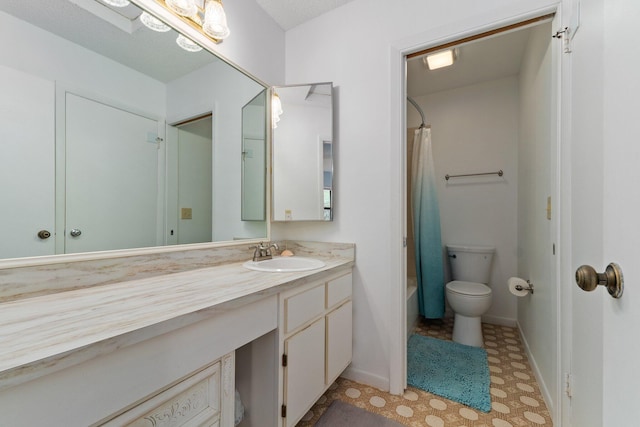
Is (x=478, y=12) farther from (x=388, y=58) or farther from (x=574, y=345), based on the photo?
(x=574, y=345)

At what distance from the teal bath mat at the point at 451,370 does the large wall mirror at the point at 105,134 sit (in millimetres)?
1498

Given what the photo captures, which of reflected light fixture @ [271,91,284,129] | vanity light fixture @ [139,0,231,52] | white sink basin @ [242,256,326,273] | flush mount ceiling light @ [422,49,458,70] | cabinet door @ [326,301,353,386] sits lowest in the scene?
cabinet door @ [326,301,353,386]

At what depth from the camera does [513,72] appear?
2.38 metres

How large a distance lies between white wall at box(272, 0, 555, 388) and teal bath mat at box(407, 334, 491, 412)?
27 centimetres

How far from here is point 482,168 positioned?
8.35 ft

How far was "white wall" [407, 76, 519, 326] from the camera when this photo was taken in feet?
7.97

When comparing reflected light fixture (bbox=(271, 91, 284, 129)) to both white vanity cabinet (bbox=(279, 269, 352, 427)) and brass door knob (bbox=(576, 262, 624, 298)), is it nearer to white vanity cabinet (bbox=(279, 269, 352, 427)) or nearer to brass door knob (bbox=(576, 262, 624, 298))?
white vanity cabinet (bbox=(279, 269, 352, 427))

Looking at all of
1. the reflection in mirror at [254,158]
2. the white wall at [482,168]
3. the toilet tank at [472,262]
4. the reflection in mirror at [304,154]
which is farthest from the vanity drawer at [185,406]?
the white wall at [482,168]

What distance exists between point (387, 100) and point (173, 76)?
1142 mm

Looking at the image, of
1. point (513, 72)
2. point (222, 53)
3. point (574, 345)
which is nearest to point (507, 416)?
point (574, 345)

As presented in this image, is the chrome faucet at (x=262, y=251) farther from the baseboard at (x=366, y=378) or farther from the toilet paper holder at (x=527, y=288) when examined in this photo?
the toilet paper holder at (x=527, y=288)

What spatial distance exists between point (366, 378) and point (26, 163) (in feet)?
6.11

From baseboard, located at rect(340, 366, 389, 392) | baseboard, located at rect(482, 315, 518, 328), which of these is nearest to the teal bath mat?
baseboard, located at rect(340, 366, 389, 392)

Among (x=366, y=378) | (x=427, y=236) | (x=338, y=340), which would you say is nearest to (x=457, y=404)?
(x=366, y=378)
